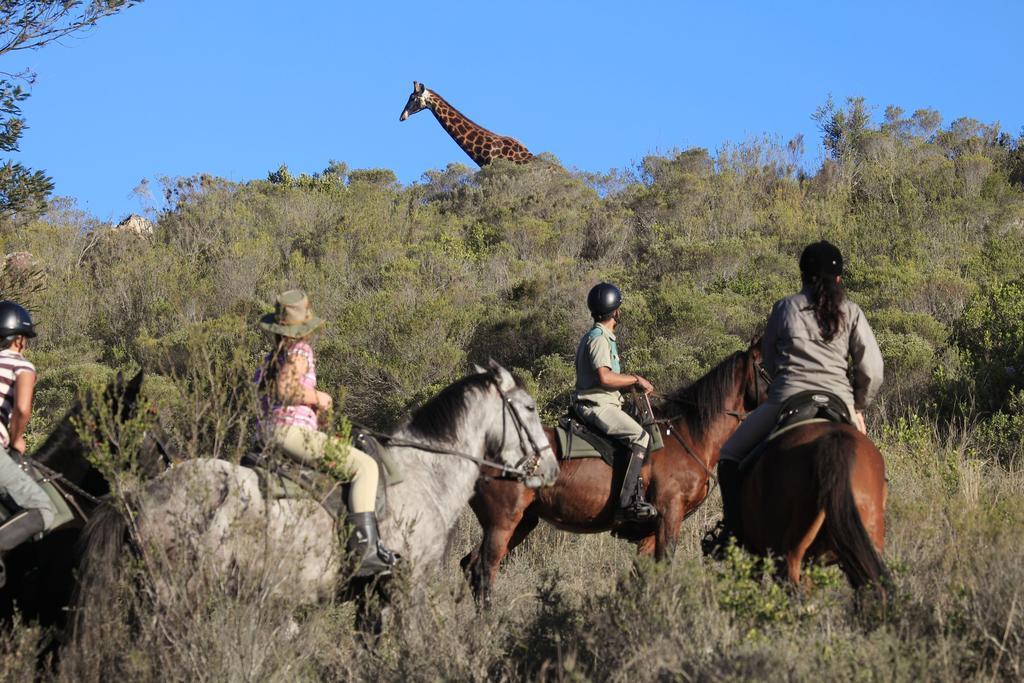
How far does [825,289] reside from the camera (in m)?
6.30

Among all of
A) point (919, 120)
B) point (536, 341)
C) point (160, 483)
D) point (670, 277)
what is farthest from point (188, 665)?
point (919, 120)

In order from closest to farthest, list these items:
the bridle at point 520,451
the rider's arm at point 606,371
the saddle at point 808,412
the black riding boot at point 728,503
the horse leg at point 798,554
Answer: the horse leg at point 798,554, the saddle at point 808,412, the black riding boot at point 728,503, the bridle at point 520,451, the rider's arm at point 606,371

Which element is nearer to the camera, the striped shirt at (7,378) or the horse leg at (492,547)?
the striped shirt at (7,378)

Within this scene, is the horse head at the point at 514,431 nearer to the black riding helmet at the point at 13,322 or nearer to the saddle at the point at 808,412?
the saddle at the point at 808,412

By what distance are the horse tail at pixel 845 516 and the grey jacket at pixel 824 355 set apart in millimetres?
737

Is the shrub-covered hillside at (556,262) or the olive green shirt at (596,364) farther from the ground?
the shrub-covered hillside at (556,262)

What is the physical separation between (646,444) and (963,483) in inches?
102

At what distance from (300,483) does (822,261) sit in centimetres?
311

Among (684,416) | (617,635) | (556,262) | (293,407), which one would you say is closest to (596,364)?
(684,416)

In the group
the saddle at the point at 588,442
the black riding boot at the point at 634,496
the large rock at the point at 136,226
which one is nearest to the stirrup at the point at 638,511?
the black riding boot at the point at 634,496

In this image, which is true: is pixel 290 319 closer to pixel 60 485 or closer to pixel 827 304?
pixel 60 485

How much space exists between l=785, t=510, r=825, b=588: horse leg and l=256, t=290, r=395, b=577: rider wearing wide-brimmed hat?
210 centimetres

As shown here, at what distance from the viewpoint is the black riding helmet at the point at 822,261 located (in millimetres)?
6301

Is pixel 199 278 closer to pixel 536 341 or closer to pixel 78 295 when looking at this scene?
pixel 78 295
